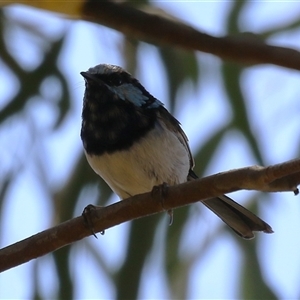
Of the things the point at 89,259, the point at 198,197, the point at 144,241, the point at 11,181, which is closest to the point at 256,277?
the point at 144,241

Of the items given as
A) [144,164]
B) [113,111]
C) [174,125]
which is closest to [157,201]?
[144,164]

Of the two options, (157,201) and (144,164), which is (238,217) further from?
(157,201)

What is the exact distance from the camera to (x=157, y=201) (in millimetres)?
1619

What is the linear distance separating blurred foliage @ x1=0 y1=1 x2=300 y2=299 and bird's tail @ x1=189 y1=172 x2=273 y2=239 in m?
0.17

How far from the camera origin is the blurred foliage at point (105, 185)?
234 cm

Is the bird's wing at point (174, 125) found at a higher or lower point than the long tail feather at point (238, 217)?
higher

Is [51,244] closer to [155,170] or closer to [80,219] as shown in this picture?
[80,219]

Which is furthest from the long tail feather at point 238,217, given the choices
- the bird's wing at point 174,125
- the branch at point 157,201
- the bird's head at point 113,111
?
the branch at point 157,201

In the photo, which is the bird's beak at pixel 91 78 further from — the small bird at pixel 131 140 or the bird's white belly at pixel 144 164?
the bird's white belly at pixel 144 164

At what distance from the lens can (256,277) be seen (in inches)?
96.7

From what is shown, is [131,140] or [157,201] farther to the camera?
[131,140]

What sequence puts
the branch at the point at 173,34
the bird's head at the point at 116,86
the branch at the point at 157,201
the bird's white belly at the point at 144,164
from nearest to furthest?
the branch at the point at 157,201
the branch at the point at 173,34
the bird's white belly at the point at 144,164
the bird's head at the point at 116,86

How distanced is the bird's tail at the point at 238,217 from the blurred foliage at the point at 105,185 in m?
0.17

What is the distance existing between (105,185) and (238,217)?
0.52 metres
